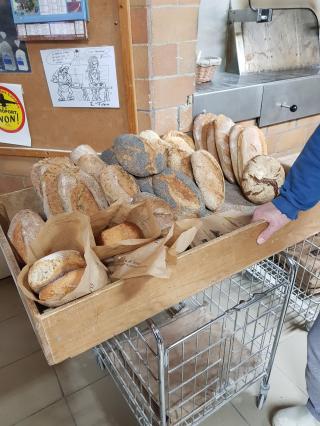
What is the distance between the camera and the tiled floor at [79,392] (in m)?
1.15

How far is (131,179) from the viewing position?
85cm

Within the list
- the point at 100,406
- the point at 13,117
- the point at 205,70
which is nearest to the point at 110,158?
the point at 13,117

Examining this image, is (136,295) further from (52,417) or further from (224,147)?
(52,417)

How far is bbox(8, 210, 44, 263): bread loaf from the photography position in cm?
70

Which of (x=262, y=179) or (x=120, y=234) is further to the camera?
(x=262, y=179)

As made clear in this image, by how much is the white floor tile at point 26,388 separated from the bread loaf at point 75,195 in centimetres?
84

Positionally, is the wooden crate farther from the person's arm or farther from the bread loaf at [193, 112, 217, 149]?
the bread loaf at [193, 112, 217, 149]

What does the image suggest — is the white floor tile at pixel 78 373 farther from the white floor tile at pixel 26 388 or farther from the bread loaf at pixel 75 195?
the bread loaf at pixel 75 195

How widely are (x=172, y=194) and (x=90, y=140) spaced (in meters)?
0.57

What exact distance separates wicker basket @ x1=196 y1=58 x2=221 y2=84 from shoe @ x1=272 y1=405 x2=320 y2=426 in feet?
4.27

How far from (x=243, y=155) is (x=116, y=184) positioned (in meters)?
0.39

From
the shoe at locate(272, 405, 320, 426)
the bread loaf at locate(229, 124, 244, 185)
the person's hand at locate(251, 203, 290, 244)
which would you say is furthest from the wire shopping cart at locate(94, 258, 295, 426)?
the bread loaf at locate(229, 124, 244, 185)

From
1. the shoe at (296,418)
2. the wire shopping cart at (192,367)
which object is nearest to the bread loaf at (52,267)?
the wire shopping cart at (192,367)

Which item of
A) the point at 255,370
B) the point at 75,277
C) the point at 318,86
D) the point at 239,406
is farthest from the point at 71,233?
the point at 318,86
